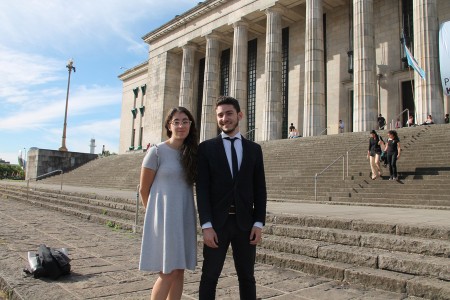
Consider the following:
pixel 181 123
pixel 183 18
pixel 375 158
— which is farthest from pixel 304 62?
pixel 181 123

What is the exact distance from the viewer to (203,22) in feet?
96.1

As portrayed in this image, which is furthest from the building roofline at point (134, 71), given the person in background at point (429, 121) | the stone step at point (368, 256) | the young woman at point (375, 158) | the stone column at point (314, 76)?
the stone step at point (368, 256)

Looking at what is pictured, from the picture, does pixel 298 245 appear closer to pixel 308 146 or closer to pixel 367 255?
pixel 367 255

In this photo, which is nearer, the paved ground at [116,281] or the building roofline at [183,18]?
the paved ground at [116,281]

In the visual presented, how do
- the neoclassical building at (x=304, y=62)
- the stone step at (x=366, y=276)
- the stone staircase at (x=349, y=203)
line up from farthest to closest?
the neoclassical building at (x=304, y=62), the stone staircase at (x=349, y=203), the stone step at (x=366, y=276)

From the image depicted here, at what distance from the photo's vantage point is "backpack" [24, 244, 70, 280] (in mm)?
4156

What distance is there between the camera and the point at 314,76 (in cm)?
2156

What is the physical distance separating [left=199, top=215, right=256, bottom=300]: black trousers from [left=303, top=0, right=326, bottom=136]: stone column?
19.0 meters

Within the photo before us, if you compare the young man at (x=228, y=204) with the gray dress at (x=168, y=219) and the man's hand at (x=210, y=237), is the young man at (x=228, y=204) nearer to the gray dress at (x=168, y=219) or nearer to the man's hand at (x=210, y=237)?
the man's hand at (x=210, y=237)

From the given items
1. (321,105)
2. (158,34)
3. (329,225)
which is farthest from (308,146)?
(158,34)

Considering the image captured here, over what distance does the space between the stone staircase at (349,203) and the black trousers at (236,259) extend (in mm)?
1930

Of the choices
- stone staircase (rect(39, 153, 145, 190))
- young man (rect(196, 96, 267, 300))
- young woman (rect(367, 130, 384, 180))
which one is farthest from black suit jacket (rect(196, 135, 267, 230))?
stone staircase (rect(39, 153, 145, 190))

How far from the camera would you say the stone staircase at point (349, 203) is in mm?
4047

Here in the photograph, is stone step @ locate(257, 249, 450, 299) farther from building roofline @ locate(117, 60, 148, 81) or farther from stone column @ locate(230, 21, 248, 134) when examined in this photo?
building roofline @ locate(117, 60, 148, 81)
